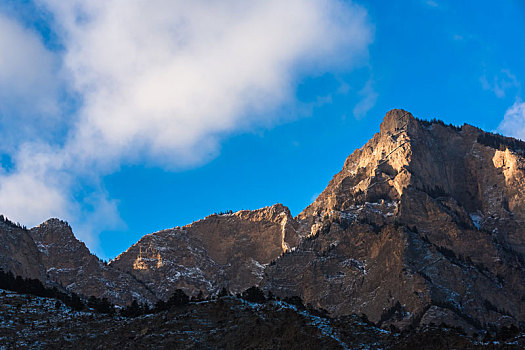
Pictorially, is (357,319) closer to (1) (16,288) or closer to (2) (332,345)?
(2) (332,345)

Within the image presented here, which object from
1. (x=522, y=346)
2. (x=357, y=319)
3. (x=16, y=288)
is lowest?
(x=522, y=346)

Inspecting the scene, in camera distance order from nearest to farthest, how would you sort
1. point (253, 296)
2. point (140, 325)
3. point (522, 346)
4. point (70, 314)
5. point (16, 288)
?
point (522, 346)
point (140, 325)
point (70, 314)
point (253, 296)
point (16, 288)

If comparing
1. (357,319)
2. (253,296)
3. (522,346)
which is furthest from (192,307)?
(522,346)

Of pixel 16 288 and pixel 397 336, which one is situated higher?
pixel 16 288

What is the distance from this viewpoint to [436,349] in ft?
227

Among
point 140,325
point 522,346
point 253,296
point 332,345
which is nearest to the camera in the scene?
point 522,346

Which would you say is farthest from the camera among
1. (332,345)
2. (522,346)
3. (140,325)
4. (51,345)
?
(140,325)

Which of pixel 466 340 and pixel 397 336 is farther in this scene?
pixel 397 336

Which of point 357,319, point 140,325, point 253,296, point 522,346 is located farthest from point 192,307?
point 522,346

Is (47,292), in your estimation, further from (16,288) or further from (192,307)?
(192,307)

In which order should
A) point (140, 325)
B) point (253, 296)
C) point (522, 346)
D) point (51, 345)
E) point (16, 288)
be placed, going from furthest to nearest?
point (16, 288)
point (253, 296)
point (140, 325)
point (51, 345)
point (522, 346)

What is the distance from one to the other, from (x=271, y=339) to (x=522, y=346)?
26921 mm

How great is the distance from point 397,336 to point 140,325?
105ft

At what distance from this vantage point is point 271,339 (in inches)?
2918
